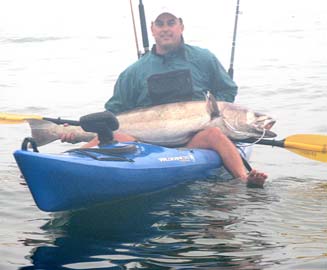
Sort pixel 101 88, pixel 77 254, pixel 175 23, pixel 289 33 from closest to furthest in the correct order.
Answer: pixel 77 254 < pixel 175 23 < pixel 101 88 < pixel 289 33

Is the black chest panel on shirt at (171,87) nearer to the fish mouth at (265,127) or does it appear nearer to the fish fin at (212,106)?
the fish fin at (212,106)

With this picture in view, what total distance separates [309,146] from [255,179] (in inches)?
41.7

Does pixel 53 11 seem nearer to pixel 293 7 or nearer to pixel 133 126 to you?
pixel 293 7

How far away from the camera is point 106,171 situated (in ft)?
19.4

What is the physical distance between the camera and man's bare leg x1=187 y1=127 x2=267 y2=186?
23.3 feet

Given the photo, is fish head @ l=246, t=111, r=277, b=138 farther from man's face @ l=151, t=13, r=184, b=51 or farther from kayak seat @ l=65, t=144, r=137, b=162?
kayak seat @ l=65, t=144, r=137, b=162

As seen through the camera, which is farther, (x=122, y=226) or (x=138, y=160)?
(x=138, y=160)

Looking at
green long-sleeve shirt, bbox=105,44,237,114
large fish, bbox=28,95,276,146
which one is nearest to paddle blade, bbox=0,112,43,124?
large fish, bbox=28,95,276,146

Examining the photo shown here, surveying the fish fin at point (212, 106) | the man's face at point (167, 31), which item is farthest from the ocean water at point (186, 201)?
the man's face at point (167, 31)

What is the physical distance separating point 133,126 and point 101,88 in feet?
30.1

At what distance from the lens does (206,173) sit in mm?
7121

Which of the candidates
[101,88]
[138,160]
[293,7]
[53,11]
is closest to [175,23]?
[138,160]

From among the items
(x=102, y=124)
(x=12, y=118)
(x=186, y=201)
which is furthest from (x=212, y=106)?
(x=12, y=118)

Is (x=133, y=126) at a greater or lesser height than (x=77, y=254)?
greater
